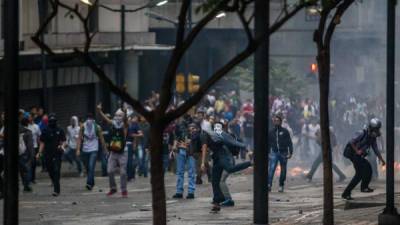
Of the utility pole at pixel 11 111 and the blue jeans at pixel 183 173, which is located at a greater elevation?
the utility pole at pixel 11 111

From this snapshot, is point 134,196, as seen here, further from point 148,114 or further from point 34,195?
point 148,114

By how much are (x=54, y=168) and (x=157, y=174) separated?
13173mm

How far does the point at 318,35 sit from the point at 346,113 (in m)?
28.4

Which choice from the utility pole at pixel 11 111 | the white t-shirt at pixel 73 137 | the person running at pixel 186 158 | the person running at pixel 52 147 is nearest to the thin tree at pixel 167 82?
the utility pole at pixel 11 111

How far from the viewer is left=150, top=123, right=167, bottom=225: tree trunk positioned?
32.3 feet

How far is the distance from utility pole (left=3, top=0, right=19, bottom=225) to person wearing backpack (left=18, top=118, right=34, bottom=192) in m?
13.0

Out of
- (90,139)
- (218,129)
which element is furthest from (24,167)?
(218,129)

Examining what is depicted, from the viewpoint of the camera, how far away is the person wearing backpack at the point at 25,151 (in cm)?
2306

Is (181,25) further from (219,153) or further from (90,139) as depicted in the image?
(90,139)

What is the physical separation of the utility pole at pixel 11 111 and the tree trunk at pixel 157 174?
1082mm

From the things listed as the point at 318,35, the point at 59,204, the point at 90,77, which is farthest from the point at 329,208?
the point at 90,77

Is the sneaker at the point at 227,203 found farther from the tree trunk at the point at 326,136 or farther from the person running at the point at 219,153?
the tree trunk at the point at 326,136

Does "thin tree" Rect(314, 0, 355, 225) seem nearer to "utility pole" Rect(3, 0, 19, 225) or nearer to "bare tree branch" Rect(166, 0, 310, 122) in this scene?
"bare tree branch" Rect(166, 0, 310, 122)

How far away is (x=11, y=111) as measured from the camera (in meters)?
9.90
